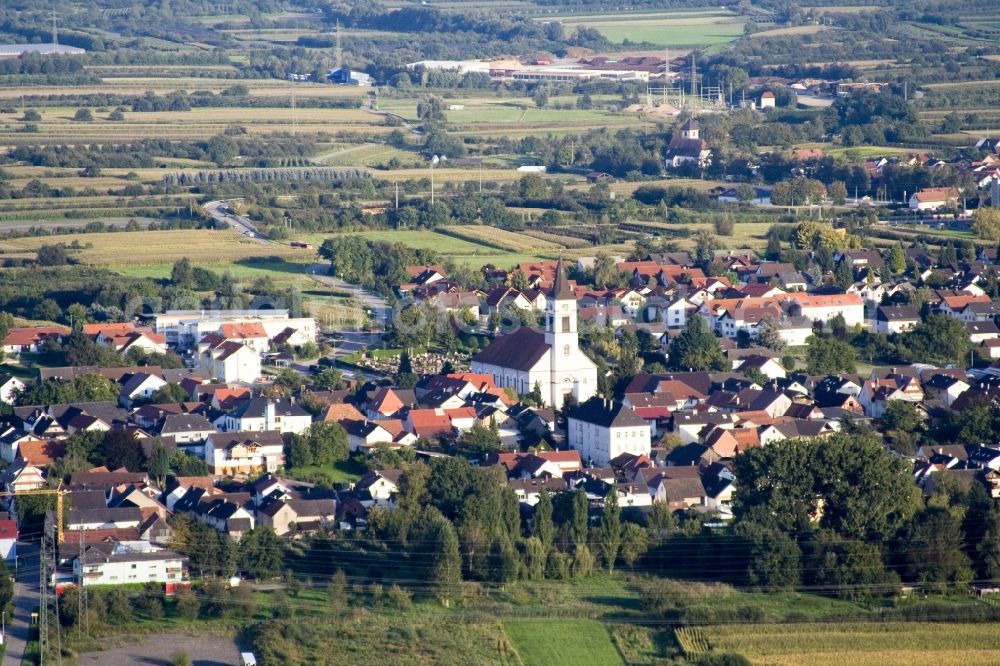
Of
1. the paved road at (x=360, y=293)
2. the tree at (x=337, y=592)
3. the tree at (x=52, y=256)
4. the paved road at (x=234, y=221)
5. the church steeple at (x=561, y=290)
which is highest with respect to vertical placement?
the church steeple at (x=561, y=290)

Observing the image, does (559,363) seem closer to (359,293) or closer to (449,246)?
(359,293)

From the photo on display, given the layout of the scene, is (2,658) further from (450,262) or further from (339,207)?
(339,207)

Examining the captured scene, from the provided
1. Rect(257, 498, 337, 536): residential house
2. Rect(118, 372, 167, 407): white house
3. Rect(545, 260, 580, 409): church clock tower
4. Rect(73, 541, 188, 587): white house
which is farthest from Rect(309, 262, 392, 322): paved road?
Rect(73, 541, 188, 587): white house

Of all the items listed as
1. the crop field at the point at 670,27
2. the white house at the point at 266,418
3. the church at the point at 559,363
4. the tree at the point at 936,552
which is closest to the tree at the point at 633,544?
the tree at the point at 936,552

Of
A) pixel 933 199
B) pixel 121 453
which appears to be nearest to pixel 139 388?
pixel 121 453

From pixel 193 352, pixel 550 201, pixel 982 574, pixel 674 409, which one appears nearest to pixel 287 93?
pixel 550 201

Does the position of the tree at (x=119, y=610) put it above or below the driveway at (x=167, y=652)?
above

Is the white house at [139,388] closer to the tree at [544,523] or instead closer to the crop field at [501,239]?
the tree at [544,523]
